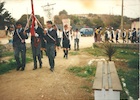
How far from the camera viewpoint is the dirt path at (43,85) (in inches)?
150

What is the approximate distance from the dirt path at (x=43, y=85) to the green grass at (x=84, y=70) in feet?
0.50

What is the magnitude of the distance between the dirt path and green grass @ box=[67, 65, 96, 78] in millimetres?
153

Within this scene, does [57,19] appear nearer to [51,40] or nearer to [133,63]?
[51,40]

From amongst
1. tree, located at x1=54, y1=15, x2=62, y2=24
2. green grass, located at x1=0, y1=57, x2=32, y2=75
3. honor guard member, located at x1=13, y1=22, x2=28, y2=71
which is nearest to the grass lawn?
honor guard member, located at x1=13, y1=22, x2=28, y2=71

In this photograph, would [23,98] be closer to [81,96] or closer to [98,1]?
[81,96]

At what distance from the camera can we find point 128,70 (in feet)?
17.4

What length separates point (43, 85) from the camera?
4320mm

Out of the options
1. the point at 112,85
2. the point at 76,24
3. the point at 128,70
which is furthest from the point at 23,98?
the point at 76,24

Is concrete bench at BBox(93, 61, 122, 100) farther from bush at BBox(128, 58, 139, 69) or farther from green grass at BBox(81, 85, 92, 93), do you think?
bush at BBox(128, 58, 139, 69)

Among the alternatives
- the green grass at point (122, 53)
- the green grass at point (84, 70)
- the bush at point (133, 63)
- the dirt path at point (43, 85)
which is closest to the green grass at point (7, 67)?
the dirt path at point (43, 85)

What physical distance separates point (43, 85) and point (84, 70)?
1.36 m

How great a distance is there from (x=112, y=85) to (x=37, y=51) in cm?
277

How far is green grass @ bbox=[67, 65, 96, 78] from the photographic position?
4934 mm

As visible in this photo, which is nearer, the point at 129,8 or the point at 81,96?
the point at 81,96
